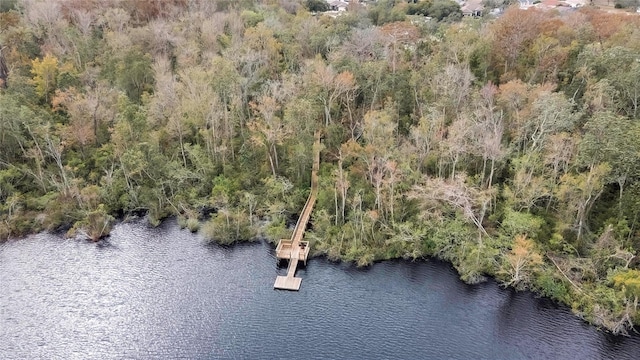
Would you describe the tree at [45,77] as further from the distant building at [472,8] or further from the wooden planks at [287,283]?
the distant building at [472,8]

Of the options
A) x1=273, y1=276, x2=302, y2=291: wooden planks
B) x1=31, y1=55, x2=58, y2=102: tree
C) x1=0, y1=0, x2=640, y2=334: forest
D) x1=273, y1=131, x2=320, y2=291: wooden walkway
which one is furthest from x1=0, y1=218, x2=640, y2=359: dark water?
x1=31, y1=55, x2=58, y2=102: tree

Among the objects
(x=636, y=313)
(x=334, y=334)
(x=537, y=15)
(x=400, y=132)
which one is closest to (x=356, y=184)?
(x=400, y=132)

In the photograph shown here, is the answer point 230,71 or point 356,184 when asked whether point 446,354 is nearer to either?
point 356,184

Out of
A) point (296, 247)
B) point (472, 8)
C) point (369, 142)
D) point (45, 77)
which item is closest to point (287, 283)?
point (296, 247)

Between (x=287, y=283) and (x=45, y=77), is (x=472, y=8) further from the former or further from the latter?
(x=287, y=283)

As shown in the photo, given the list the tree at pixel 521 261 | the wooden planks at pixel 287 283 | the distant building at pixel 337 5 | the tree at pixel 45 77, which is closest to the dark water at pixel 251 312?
the wooden planks at pixel 287 283
